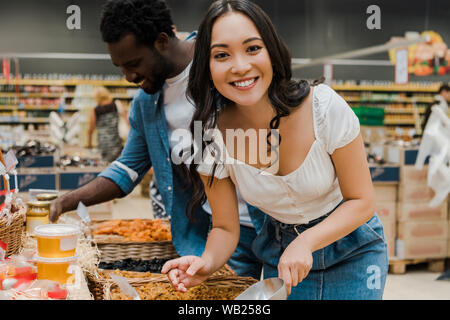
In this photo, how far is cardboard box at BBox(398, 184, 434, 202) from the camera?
4.70 m

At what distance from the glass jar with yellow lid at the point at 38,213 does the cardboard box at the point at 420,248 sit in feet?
12.7

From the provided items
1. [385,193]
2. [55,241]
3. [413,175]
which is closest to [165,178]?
[55,241]

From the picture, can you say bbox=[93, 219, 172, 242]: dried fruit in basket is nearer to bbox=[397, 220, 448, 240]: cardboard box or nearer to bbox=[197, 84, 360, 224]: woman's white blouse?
bbox=[197, 84, 360, 224]: woman's white blouse

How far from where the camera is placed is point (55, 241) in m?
1.20

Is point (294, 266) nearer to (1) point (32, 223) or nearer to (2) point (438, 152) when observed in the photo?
(1) point (32, 223)

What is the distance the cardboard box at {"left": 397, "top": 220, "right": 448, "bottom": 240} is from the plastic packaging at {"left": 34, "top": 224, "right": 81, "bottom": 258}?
4.10 meters

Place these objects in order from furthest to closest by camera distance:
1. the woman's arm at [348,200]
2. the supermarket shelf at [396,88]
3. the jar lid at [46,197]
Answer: the supermarket shelf at [396,88] < the jar lid at [46,197] < the woman's arm at [348,200]

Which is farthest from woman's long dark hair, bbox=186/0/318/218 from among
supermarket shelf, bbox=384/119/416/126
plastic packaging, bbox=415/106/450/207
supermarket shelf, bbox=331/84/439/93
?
supermarket shelf, bbox=384/119/416/126

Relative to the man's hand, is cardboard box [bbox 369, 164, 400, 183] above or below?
below

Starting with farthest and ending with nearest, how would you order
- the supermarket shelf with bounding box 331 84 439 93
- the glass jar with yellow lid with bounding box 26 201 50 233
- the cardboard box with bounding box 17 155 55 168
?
the supermarket shelf with bounding box 331 84 439 93 → the cardboard box with bounding box 17 155 55 168 → the glass jar with yellow lid with bounding box 26 201 50 233

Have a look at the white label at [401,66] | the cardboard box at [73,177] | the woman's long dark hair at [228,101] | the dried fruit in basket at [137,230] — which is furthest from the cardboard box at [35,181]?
the white label at [401,66]

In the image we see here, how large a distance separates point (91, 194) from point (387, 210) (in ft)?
11.4

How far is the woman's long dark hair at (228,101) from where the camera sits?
1.26 metres

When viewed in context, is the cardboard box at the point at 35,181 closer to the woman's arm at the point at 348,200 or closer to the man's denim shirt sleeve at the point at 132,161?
the man's denim shirt sleeve at the point at 132,161
